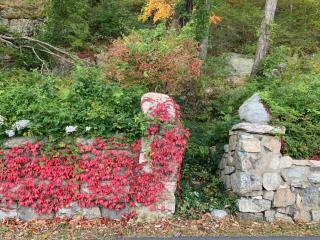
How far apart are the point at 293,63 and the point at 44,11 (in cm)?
800

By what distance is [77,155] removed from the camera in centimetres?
588

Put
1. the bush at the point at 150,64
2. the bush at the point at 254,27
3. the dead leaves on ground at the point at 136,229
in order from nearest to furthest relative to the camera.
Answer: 1. the dead leaves on ground at the point at 136,229
2. the bush at the point at 150,64
3. the bush at the point at 254,27

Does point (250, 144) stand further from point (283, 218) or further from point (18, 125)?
point (18, 125)

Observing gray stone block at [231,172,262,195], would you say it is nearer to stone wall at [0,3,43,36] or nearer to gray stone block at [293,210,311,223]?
gray stone block at [293,210,311,223]

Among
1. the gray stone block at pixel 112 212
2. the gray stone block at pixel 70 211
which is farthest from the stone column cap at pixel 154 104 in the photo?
the gray stone block at pixel 70 211

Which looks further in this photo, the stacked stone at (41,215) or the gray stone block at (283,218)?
the gray stone block at (283,218)

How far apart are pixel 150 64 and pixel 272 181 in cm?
275

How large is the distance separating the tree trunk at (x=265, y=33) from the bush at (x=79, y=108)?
19.7 feet

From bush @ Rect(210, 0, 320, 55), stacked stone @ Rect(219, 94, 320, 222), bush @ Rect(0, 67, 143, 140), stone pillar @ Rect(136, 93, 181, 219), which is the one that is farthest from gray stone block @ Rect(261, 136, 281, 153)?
bush @ Rect(210, 0, 320, 55)

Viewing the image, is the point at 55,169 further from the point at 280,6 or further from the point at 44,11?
the point at 280,6

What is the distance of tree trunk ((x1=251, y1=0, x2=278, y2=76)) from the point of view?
38.1ft

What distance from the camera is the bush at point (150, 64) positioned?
687 centimetres

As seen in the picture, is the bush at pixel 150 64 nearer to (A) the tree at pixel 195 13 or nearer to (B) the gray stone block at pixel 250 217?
(B) the gray stone block at pixel 250 217

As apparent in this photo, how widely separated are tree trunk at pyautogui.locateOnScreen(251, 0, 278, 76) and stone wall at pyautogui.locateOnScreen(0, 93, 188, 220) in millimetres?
6529
